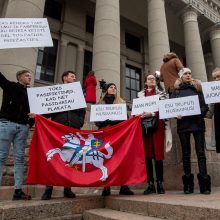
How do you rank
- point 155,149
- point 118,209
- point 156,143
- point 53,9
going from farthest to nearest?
point 53,9
point 156,143
point 155,149
point 118,209

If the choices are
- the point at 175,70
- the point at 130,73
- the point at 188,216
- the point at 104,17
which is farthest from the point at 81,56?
the point at 188,216

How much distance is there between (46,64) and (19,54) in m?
9.48

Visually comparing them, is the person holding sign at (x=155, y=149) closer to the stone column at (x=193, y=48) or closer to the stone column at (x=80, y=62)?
the stone column at (x=193, y=48)

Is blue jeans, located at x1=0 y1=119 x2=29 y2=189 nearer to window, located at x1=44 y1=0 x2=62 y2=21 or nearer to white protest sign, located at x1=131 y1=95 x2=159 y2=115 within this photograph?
white protest sign, located at x1=131 y1=95 x2=159 y2=115

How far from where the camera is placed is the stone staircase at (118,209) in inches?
115

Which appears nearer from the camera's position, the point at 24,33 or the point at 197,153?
the point at 197,153

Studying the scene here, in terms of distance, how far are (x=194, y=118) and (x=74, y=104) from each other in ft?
7.40

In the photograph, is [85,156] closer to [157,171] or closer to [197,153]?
[157,171]

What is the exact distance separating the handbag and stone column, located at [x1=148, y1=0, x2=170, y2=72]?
32.1 feet

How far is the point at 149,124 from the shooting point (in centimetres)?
514

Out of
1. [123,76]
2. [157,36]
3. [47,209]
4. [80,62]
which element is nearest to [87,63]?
[80,62]

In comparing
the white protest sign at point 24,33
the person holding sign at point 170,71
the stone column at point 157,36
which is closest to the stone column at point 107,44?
the stone column at point 157,36

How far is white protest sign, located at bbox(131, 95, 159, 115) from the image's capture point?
5199 mm

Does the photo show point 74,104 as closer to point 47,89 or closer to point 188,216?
point 47,89
